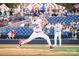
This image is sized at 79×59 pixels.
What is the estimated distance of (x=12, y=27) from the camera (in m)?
6.98

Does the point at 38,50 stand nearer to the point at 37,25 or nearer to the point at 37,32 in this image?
the point at 37,32

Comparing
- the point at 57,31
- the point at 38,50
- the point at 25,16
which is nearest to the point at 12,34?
the point at 25,16

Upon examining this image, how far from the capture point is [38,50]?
695 cm

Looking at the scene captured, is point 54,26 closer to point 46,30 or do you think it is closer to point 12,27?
point 46,30

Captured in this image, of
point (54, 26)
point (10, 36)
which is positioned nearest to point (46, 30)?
point (54, 26)

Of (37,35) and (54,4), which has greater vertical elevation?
(54,4)

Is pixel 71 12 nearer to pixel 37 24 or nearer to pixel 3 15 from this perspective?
pixel 37 24

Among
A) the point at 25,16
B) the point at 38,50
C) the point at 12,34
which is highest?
the point at 25,16

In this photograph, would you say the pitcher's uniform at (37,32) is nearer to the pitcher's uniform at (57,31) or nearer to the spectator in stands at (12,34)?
the pitcher's uniform at (57,31)

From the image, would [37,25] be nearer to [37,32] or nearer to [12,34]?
[37,32]

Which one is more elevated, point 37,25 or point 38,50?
point 37,25

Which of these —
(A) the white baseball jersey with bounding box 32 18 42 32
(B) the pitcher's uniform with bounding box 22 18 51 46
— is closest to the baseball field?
(B) the pitcher's uniform with bounding box 22 18 51 46

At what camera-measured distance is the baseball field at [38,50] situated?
6.94 metres

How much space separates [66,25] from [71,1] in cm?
37
